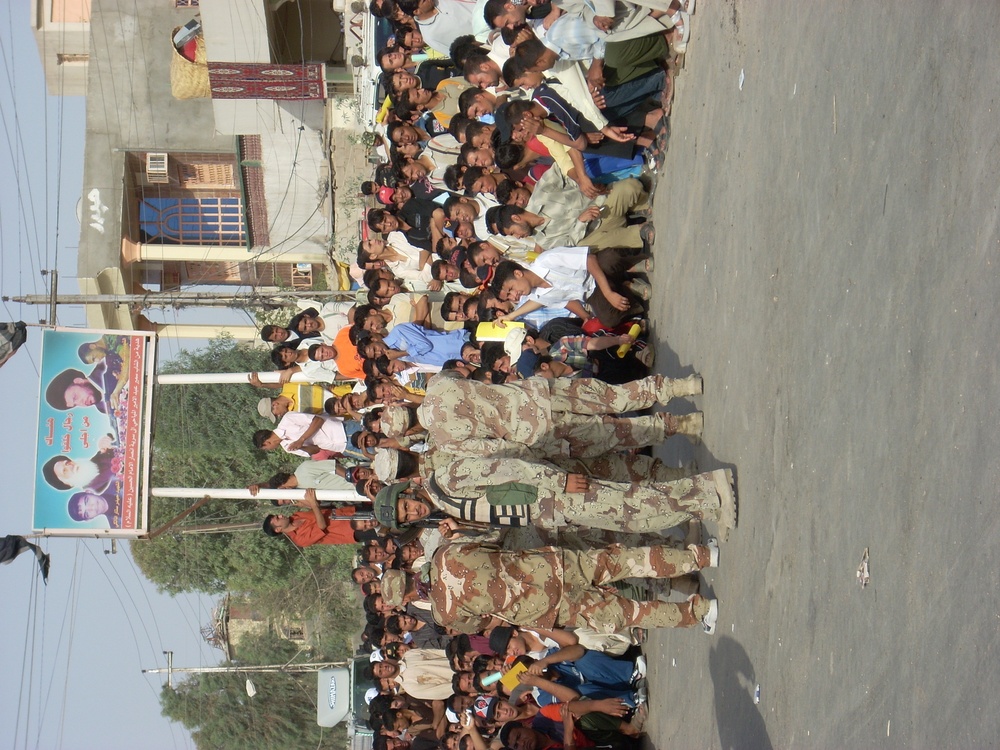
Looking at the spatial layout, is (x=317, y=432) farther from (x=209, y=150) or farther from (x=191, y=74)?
(x=191, y=74)

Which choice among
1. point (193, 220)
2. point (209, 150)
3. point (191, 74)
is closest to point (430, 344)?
point (209, 150)

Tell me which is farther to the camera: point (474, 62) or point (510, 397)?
point (474, 62)

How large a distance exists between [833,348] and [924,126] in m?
1.11

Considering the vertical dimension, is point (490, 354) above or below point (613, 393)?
above

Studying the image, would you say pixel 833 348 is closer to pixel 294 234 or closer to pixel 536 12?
pixel 536 12

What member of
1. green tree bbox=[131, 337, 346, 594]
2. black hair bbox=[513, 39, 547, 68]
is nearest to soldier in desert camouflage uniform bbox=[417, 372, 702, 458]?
black hair bbox=[513, 39, 547, 68]

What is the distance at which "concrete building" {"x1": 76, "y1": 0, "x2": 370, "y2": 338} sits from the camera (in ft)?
64.1

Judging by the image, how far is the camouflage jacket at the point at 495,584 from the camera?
17.9 feet

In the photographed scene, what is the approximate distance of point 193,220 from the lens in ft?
78.6

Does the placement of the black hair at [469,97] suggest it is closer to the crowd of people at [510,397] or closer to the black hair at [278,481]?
the crowd of people at [510,397]

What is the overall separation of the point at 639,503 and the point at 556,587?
719mm

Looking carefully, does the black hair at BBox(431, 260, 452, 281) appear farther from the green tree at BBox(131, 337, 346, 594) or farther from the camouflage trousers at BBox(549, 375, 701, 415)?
the green tree at BBox(131, 337, 346, 594)

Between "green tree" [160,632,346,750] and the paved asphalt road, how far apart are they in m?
26.7

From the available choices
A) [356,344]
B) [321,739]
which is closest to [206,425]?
[321,739]
